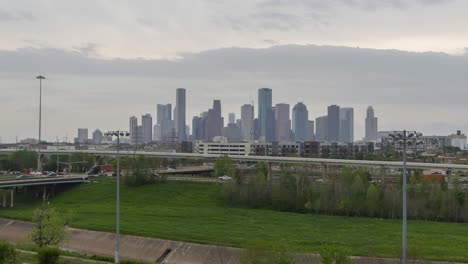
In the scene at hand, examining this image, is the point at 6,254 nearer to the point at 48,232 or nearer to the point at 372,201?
the point at 48,232

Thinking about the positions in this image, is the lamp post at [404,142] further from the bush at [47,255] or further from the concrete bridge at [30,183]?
the concrete bridge at [30,183]

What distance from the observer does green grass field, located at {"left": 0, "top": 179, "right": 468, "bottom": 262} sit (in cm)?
4875

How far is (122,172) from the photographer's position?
317ft

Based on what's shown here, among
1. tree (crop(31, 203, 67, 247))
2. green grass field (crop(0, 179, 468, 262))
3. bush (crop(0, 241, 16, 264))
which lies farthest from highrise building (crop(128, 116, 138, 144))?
bush (crop(0, 241, 16, 264))

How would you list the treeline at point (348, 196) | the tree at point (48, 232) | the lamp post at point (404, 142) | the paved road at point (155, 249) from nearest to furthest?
the lamp post at point (404, 142) → the tree at point (48, 232) → the paved road at point (155, 249) → the treeline at point (348, 196)

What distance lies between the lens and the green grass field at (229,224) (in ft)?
160

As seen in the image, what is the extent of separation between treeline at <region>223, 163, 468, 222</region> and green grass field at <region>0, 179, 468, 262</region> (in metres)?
2.79

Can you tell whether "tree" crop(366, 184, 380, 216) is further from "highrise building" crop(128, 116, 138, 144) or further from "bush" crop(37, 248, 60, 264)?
"bush" crop(37, 248, 60, 264)

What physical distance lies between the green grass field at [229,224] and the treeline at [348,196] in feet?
9.15

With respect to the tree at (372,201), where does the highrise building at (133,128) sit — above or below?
above

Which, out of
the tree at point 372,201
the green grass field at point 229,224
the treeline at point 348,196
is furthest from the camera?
the tree at point 372,201

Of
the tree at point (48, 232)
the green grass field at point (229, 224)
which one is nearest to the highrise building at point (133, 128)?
→ the green grass field at point (229, 224)

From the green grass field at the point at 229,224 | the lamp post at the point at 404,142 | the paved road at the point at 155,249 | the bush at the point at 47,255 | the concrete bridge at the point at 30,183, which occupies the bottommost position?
the paved road at the point at 155,249

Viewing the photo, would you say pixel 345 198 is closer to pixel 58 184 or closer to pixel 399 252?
pixel 399 252
